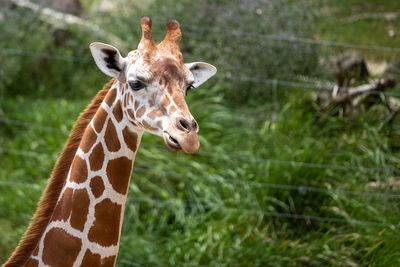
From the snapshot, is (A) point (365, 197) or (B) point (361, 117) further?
(B) point (361, 117)

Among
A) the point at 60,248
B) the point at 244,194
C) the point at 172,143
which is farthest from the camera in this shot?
the point at 244,194

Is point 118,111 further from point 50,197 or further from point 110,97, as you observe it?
point 50,197

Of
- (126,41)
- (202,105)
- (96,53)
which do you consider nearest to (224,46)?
(202,105)

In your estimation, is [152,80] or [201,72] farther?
[201,72]

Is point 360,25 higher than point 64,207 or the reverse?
higher

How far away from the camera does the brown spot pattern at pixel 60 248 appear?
1941 millimetres

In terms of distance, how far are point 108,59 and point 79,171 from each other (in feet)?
1.51

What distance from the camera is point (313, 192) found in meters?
3.88

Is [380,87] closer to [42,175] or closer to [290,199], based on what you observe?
[290,199]

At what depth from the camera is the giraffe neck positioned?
77.3 inches

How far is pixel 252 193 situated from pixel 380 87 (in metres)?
1.38

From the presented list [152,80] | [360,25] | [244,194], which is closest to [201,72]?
[152,80]

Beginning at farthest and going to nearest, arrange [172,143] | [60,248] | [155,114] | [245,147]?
[245,147], [60,248], [155,114], [172,143]

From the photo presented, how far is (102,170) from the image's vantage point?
201 cm
